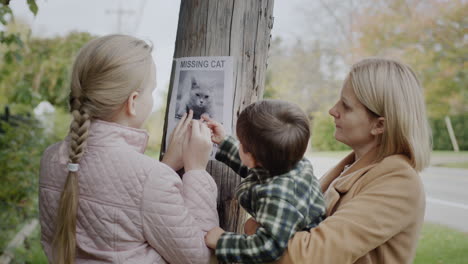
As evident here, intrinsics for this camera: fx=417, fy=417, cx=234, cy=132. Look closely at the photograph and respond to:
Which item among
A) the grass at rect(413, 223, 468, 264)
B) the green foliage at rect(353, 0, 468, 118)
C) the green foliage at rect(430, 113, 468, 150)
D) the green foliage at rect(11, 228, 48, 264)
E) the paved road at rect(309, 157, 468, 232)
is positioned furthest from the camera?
the green foliage at rect(430, 113, 468, 150)

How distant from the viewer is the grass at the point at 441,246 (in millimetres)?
5367

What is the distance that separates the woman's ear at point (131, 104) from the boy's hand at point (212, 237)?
498 mm

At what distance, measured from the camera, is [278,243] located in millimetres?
1339

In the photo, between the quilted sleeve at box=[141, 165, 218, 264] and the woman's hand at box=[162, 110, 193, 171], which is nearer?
the quilted sleeve at box=[141, 165, 218, 264]

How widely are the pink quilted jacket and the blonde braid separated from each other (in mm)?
37

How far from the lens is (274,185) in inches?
53.6

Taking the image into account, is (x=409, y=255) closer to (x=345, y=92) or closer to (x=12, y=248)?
(x=345, y=92)

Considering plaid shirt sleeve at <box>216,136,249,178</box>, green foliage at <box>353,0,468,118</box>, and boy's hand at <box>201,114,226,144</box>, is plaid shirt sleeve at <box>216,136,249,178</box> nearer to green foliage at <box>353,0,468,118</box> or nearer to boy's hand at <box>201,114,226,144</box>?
boy's hand at <box>201,114,226,144</box>

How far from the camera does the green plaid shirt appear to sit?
133 cm

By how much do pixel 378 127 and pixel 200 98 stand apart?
2.43 ft

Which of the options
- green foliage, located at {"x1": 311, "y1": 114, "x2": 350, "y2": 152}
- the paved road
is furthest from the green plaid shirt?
green foliage, located at {"x1": 311, "y1": 114, "x2": 350, "y2": 152}

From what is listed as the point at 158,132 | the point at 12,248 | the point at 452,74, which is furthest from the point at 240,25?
the point at 158,132

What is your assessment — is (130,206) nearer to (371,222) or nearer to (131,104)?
(131,104)

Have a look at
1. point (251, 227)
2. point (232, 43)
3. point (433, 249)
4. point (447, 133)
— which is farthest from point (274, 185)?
point (447, 133)
